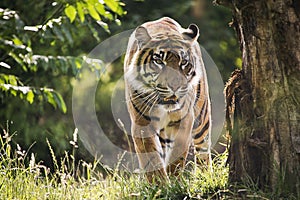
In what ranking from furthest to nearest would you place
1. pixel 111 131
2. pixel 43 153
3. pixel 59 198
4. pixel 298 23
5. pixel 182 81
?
pixel 111 131 < pixel 43 153 < pixel 182 81 < pixel 59 198 < pixel 298 23

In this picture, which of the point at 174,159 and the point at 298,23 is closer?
the point at 298,23

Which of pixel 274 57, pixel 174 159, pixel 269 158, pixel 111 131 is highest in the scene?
pixel 274 57

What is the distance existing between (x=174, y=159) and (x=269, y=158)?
1.28 m

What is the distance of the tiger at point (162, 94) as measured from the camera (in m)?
4.56

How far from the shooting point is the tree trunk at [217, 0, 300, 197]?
3514 mm

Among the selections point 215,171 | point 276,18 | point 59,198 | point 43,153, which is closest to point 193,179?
point 215,171

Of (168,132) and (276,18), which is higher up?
(276,18)

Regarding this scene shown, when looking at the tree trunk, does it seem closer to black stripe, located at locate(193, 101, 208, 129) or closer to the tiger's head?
the tiger's head

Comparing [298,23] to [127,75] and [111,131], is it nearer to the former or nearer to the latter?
[127,75]

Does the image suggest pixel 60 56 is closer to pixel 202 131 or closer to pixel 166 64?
pixel 202 131

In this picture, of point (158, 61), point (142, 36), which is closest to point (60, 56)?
point (142, 36)

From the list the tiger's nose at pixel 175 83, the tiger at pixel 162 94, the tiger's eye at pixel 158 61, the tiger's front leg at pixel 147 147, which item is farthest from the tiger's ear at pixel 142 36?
the tiger's front leg at pixel 147 147

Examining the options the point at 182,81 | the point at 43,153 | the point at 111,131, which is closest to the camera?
the point at 182,81

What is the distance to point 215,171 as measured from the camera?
399 centimetres
